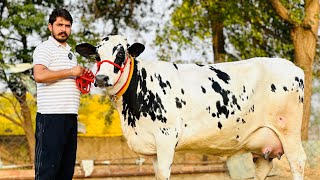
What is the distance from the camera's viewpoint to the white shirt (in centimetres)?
460

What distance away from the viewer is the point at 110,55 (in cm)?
498

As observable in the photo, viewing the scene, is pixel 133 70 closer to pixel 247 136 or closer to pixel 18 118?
pixel 247 136

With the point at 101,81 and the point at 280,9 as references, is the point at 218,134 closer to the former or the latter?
the point at 101,81

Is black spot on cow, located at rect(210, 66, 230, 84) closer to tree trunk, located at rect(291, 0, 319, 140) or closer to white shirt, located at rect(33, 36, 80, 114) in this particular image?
white shirt, located at rect(33, 36, 80, 114)

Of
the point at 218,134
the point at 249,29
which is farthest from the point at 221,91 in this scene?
the point at 249,29

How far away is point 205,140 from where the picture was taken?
17.7 feet

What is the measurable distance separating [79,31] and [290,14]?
435 centimetres

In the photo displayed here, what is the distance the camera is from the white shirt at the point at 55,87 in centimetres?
460

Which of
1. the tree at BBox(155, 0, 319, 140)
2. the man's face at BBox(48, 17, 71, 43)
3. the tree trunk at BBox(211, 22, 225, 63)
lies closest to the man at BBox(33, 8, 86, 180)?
the man's face at BBox(48, 17, 71, 43)

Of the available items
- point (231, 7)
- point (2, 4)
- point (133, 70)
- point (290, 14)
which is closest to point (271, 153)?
point (133, 70)

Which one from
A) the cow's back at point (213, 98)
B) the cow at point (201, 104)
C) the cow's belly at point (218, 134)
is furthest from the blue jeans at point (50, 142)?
the cow's belly at point (218, 134)

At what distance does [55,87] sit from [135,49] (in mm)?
903

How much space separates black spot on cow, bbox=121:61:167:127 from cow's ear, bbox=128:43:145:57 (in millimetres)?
149

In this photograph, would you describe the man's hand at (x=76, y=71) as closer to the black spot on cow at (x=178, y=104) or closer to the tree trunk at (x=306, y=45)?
the black spot on cow at (x=178, y=104)
